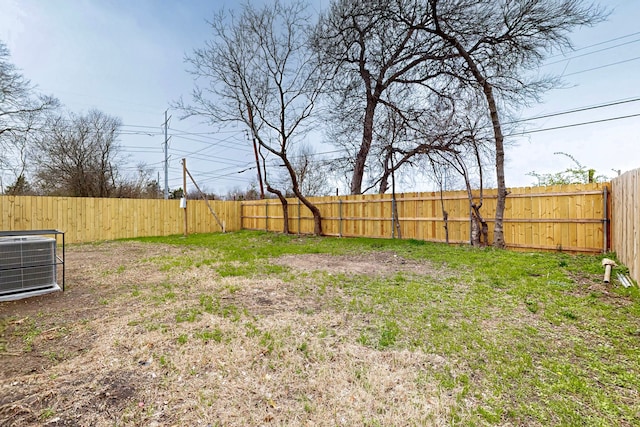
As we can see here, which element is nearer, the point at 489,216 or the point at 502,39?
the point at 489,216

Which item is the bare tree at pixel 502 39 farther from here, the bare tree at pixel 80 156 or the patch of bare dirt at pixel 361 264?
the bare tree at pixel 80 156

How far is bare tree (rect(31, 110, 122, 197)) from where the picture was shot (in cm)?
1182

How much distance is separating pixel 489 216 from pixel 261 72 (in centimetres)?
770

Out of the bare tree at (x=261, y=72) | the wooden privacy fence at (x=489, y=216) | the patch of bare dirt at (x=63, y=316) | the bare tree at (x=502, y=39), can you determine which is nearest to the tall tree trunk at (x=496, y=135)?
the bare tree at (x=502, y=39)

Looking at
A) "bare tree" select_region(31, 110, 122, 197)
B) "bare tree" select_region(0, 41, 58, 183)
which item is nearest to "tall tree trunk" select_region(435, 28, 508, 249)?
"bare tree" select_region(0, 41, 58, 183)

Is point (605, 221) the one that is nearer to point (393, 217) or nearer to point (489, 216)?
point (489, 216)

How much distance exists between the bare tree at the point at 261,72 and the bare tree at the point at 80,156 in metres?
6.94

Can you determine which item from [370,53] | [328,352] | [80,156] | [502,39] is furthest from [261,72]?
[80,156]

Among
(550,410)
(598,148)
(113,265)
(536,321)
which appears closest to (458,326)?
(536,321)

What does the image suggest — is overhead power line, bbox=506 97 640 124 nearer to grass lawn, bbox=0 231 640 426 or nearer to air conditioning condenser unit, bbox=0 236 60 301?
grass lawn, bbox=0 231 640 426

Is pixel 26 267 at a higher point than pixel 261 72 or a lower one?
lower

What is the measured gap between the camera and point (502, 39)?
6.82 meters

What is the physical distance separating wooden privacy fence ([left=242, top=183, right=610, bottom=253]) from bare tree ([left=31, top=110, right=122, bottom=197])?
30.4 feet

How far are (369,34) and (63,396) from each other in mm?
9495
